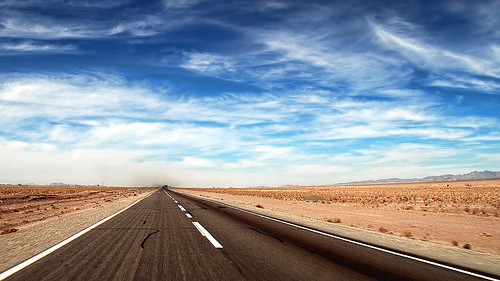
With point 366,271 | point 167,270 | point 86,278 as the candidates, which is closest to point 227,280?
point 167,270

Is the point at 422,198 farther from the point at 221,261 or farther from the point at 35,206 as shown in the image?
the point at 35,206

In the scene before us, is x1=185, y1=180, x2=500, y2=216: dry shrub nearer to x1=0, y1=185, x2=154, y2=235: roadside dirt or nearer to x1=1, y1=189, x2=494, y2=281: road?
x1=1, y1=189, x2=494, y2=281: road

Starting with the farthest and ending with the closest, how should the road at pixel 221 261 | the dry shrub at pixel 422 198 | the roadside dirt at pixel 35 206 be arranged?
the dry shrub at pixel 422 198 → the roadside dirt at pixel 35 206 → the road at pixel 221 261

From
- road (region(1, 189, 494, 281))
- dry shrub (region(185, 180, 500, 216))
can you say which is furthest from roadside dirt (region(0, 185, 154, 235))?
dry shrub (region(185, 180, 500, 216))

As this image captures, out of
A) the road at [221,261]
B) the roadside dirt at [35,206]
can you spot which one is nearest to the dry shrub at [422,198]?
the road at [221,261]

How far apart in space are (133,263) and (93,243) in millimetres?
2599

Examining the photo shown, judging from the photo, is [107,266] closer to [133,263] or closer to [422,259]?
[133,263]

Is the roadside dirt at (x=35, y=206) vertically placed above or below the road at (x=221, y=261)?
below

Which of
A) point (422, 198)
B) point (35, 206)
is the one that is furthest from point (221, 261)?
point (422, 198)

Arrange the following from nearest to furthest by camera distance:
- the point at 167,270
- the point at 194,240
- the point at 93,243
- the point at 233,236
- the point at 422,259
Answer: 1. the point at 167,270
2. the point at 422,259
3. the point at 93,243
4. the point at 194,240
5. the point at 233,236

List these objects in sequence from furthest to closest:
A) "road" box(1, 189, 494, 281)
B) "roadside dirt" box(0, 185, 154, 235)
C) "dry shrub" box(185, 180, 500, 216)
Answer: "dry shrub" box(185, 180, 500, 216)
"roadside dirt" box(0, 185, 154, 235)
"road" box(1, 189, 494, 281)

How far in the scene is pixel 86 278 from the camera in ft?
13.8

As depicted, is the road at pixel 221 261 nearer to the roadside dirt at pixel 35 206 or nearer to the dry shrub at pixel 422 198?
the roadside dirt at pixel 35 206

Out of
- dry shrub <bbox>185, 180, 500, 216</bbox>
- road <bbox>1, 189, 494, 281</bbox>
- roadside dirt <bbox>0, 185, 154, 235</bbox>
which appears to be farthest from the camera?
dry shrub <bbox>185, 180, 500, 216</bbox>
